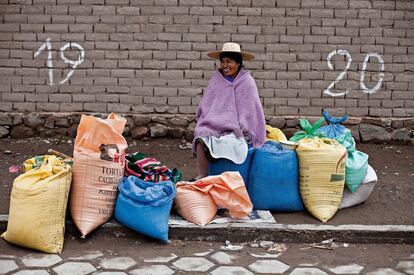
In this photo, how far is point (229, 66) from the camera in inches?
199

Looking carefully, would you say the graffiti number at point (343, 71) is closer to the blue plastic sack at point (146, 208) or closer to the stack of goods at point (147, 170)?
the stack of goods at point (147, 170)

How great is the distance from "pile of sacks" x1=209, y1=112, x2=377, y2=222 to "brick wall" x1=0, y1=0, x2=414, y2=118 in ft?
8.00

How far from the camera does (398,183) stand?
5926 millimetres

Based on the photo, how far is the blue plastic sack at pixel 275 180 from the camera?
476 cm

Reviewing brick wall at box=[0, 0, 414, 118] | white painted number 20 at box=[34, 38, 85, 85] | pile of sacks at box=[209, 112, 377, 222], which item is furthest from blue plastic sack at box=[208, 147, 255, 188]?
white painted number 20 at box=[34, 38, 85, 85]

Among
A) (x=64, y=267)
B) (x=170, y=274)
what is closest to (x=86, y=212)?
(x=64, y=267)

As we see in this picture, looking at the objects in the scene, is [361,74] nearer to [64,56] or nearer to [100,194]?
[64,56]

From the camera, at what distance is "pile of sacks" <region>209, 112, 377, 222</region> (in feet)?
15.5

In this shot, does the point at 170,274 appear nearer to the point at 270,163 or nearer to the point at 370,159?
the point at 270,163

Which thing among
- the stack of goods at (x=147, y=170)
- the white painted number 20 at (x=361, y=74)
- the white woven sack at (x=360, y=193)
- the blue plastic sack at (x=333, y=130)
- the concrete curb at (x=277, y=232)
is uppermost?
the white painted number 20 at (x=361, y=74)

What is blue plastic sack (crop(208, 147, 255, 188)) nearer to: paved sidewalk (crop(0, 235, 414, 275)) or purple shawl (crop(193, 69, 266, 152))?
purple shawl (crop(193, 69, 266, 152))

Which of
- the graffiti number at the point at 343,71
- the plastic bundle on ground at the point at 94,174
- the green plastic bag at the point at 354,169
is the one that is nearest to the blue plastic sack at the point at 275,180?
the green plastic bag at the point at 354,169

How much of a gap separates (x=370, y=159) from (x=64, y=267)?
441 cm

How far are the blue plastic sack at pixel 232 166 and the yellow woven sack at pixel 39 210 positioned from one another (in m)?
1.33
